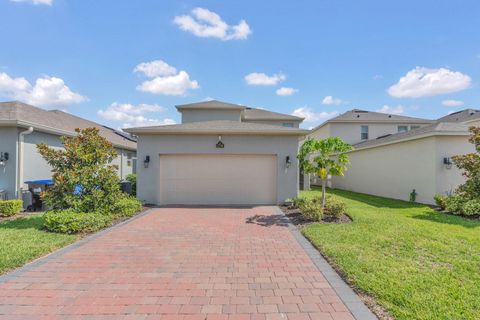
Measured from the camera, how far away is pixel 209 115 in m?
17.8

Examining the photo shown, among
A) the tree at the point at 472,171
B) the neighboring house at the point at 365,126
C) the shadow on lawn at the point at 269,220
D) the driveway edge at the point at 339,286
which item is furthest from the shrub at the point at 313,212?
the neighboring house at the point at 365,126

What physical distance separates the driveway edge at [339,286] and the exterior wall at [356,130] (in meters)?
17.7

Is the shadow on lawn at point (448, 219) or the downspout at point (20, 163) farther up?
the downspout at point (20, 163)

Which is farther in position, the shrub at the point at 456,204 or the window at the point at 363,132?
the window at the point at 363,132

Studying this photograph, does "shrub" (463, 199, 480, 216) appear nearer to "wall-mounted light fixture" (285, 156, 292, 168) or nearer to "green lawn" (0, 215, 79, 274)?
"wall-mounted light fixture" (285, 156, 292, 168)

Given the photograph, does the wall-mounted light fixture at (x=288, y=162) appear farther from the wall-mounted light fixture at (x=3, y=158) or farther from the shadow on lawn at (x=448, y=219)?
the wall-mounted light fixture at (x=3, y=158)

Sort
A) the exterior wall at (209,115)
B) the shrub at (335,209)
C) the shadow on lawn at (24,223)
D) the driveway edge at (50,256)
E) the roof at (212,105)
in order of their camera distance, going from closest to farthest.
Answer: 1. the driveway edge at (50,256)
2. the shadow on lawn at (24,223)
3. the shrub at (335,209)
4. the roof at (212,105)
5. the exterior wall at (209,115)

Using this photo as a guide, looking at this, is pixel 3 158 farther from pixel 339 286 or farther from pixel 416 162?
pixel 416 162

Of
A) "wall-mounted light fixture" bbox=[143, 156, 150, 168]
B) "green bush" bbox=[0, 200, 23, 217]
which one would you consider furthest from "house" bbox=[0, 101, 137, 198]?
"wall-mounted light fixture" bbox=[143, 156, 150, 168]

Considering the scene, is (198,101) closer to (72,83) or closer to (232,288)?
(72,83)

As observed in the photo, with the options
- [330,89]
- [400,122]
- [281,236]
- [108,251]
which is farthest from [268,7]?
[400,122]

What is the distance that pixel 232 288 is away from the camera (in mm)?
3594

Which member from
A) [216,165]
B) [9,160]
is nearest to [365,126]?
[216,165]

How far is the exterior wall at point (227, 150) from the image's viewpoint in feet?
35.2
